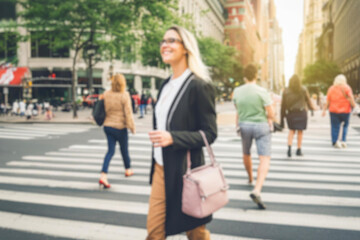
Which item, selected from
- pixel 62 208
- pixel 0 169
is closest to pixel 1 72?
pixel 0 169

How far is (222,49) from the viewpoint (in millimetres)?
62500

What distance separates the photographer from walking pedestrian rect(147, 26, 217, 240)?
101 inches

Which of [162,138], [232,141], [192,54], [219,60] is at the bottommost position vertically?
[232,141]

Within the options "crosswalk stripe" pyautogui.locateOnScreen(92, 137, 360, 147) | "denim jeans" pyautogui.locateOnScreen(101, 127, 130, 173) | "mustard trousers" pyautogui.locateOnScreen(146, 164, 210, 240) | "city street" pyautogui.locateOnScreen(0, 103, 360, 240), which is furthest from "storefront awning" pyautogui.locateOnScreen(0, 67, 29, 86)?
"mustard trousers" pyautogui.locateOnScreen(146, 164, 210, 240)

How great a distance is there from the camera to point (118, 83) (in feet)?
20.9

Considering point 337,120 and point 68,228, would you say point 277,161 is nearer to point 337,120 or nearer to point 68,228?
point 337,120

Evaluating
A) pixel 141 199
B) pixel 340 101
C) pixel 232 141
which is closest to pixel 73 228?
pixel 141 199

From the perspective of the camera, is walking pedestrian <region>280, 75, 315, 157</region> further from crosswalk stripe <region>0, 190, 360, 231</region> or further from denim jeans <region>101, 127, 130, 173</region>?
crosswalk stripe <region>0, 190, 360, 231</region>

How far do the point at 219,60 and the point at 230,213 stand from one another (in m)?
59.4

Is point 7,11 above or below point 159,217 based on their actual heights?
above

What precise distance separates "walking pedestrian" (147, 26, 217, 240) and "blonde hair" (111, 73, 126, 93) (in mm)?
3699

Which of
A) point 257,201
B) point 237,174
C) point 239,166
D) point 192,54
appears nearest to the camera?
point 192,54

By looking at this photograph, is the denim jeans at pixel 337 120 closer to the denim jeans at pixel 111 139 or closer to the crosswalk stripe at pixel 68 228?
the denim jeans at pixel 111 139

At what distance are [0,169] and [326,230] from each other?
6.76 m
